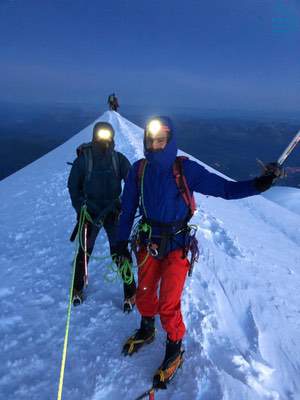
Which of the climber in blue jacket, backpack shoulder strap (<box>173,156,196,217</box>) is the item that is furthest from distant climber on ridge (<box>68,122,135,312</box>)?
backpack shoulder strap (<box>173,156,196,217</box>)

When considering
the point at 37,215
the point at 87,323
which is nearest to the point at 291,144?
the point at 87,323

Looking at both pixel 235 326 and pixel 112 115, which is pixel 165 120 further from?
pixel 112 115

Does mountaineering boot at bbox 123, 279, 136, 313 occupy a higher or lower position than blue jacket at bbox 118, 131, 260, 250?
lower

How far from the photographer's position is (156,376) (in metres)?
3.76

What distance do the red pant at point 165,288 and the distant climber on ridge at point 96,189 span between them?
114cm

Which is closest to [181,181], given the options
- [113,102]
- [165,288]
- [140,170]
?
[140,170]

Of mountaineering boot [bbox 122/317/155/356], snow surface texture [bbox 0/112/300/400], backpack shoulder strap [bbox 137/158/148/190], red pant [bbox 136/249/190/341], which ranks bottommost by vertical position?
snow surface texture [bbox 0/112/300/400]

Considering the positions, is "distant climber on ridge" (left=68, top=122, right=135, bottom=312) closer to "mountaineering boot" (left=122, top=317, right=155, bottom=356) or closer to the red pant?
"mountaineering boot" (left=122, top=317, right=155, bottom=356)

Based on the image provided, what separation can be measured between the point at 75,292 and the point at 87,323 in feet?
2.06

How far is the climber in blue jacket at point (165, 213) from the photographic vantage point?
3.69m

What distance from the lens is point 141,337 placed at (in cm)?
431

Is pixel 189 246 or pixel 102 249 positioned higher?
pixel 189 246

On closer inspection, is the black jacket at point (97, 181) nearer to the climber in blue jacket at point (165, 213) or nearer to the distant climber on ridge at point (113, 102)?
the climber in blue jacket at point (165, 213)

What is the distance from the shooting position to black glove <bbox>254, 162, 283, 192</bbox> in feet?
10.9
